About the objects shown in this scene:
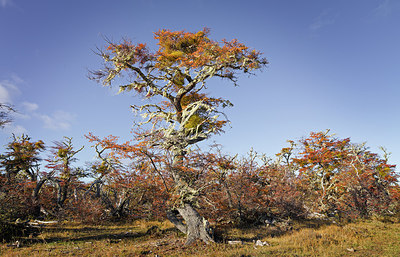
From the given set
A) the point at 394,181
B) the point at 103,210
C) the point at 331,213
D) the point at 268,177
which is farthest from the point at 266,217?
the point at 394,181

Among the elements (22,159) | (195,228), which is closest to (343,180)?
(195,228)

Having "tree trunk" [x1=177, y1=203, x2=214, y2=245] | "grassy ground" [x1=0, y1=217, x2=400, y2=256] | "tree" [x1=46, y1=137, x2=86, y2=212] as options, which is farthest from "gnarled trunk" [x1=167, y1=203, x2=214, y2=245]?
"tree" [x1=46, y1=137, x2=86, y2=212]

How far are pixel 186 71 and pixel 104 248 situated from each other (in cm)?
1048

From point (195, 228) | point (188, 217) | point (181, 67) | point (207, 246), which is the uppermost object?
point (181, 67)

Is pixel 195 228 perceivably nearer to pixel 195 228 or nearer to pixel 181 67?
pixel 195 228

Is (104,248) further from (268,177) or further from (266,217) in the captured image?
(268,177)

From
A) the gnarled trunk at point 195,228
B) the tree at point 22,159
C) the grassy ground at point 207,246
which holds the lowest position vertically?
the grassy ground at point 207,246

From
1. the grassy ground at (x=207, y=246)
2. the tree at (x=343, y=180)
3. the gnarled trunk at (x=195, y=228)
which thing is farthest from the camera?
the tree at (x=343, y=180)

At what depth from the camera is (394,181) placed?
71.6 feet

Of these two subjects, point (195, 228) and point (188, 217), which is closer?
point (195, 228)

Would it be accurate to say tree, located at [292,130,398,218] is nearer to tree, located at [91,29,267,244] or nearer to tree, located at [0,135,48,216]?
tree, located at [91,29,267,244]

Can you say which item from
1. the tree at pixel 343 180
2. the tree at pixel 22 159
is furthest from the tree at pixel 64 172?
the tree at pixel 343 180

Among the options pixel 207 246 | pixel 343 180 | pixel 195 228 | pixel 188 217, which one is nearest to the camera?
pixel 207 246

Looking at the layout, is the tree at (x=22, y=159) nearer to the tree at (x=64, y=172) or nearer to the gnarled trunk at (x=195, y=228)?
the tree at (x=64, y=172)
